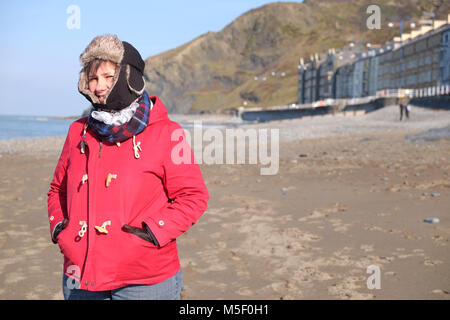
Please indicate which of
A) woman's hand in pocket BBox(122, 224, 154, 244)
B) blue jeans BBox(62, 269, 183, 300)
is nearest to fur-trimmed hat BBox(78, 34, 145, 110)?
woman's hand in pocket BBox(122, 224, 154, 244)

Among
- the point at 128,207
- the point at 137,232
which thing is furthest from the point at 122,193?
the point at 137,232

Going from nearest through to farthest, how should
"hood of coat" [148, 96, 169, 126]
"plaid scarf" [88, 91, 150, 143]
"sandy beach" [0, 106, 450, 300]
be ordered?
1. "plaid scarf" [88, 91, 150, 143]
2. "hood of coat" [148, 96, 169, 126]
3. "sandy beach" [0, 106, 450, 300]

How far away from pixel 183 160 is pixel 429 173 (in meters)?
11.5

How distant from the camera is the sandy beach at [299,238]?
217 inches

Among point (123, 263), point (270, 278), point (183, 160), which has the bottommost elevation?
point (270, 278)

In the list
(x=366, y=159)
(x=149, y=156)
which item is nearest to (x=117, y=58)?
(x=149, y=156)

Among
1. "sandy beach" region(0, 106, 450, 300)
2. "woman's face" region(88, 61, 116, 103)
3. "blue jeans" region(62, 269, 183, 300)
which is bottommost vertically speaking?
"sandy beach" region(0, 106, 450, 300)

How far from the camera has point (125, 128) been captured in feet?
8.68

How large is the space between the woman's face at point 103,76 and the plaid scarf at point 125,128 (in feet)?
0.60

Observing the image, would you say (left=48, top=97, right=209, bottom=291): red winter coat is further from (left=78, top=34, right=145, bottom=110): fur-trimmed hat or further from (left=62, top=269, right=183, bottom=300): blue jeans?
(left=78, top=34, right=145, bottom=110): fur-trimmed hat

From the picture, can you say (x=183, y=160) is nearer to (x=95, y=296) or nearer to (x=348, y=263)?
(x=95, y=296)

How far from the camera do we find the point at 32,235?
7.86 metres

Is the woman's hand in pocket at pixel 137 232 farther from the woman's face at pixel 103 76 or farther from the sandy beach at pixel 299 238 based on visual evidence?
the sandy beach at pixel 299 238

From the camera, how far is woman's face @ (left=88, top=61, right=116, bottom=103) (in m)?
2.75
